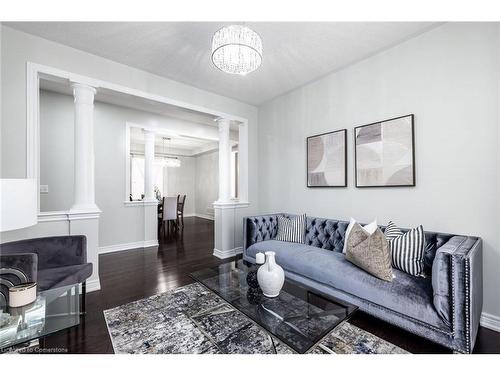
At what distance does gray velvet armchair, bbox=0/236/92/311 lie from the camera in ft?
6.21

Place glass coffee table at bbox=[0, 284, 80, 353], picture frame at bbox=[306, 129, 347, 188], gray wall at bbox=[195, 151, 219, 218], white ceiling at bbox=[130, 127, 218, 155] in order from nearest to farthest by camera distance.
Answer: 1. glass coffee table at bbox=[0, 284, 80, 353]
2. picture frame at bbox=[306, 129, 347, 188]
3. white ceiling at bbox=[130, 127, 218, 155]
4. gray wall at bbox=[195, 151, 219, 218]

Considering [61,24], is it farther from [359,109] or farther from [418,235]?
[418,235]

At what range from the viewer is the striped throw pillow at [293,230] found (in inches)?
119

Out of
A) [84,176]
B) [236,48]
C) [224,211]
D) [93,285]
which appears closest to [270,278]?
[236,48]

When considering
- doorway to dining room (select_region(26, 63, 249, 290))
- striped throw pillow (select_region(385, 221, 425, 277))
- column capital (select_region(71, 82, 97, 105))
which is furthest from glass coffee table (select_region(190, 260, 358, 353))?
column capital (select_region(71, 82, 97, 105))

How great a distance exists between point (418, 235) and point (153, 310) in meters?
2.52

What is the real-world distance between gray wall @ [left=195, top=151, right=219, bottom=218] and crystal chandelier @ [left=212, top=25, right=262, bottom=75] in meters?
6.16

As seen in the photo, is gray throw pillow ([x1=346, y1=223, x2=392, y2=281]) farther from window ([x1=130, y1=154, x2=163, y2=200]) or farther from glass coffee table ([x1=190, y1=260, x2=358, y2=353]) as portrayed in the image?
window ([x1=130, y1=154, x2=163, y2=200])

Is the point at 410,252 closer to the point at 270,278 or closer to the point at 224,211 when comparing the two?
the point at 270,278

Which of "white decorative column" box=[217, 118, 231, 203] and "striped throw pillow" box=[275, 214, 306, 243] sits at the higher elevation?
"white decorative column" box=[217, 118, 231, 203]

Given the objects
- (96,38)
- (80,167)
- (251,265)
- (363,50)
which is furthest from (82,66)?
(363,50)

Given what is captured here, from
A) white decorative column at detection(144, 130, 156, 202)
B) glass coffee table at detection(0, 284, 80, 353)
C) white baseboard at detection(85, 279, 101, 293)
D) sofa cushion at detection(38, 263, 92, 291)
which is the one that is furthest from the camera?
white decorative column at detection(144, 130, 156, 202)

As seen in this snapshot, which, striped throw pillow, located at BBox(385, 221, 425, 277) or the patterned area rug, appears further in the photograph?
striped throw pillow, located at BBox(385, 221, 425, 277)

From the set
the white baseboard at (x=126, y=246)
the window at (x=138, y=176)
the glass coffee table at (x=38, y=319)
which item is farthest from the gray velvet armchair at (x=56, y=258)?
the window at (x=138, y=176)
